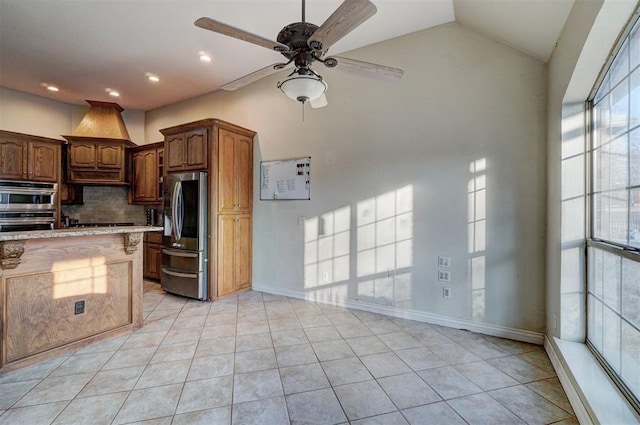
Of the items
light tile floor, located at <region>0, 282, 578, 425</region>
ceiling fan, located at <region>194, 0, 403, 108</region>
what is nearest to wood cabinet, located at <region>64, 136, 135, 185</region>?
light tile floor, located at <region>0, 282, 578, 425</region>

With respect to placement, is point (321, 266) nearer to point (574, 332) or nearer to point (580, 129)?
point (574, 332)

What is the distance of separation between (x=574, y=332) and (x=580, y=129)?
157 cm

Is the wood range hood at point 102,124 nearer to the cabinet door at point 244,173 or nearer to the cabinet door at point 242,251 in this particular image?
the cabinet door at point 244,173

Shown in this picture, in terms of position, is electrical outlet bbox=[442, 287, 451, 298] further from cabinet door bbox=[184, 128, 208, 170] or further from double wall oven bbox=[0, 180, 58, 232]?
double wall oven bbox=[0, 180, 58, 232]

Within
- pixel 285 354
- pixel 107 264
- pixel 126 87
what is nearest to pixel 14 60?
pixel 126 87

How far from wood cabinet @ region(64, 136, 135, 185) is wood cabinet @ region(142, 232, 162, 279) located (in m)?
1.25

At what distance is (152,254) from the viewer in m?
4.85

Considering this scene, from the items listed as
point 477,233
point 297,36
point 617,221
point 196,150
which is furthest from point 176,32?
point 617,221

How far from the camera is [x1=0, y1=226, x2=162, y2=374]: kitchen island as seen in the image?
208 cm

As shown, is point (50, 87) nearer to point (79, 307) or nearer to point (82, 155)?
point (82, 155)

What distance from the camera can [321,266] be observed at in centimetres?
379

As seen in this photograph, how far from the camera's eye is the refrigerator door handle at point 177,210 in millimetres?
3857

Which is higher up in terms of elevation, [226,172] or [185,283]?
[226,172]

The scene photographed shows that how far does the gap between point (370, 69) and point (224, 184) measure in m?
2.64
